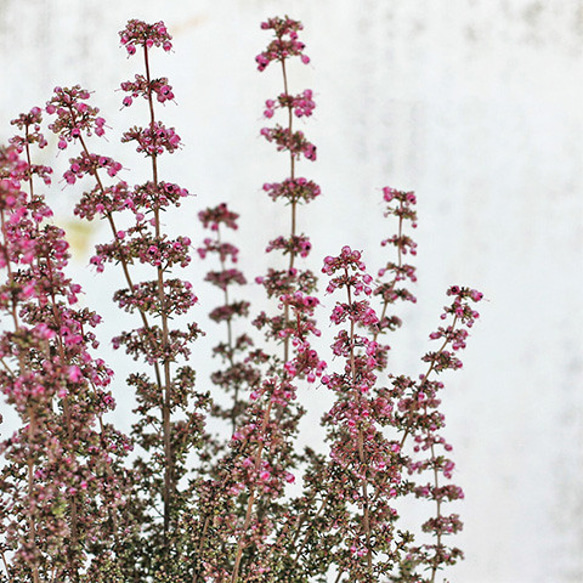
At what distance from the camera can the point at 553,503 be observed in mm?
1412

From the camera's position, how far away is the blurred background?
1290 millimetres

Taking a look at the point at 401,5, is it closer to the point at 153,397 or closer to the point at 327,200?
the point at 327,200

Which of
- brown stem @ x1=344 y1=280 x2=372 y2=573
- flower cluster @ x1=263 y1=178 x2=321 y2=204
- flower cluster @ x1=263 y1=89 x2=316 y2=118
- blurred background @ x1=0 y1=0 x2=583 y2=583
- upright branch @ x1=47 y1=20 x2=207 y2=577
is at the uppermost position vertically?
blurred background @ x1=0 y1=0 x2=583 y2=583

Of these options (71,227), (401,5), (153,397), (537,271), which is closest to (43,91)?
(71,227)

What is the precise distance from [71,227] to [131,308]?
58cm

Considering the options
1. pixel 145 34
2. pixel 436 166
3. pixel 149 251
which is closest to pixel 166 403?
pixel 149 251

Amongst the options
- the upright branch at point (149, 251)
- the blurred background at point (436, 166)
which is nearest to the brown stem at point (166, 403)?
the upright branch at point (149, 251)

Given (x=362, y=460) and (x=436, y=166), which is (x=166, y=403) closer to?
(x=362, y=460)

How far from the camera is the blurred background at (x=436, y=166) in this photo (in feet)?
4.23

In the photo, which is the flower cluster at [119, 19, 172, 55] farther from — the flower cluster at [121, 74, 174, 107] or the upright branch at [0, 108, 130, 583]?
the upright branch at [0, 108, 130, 583]

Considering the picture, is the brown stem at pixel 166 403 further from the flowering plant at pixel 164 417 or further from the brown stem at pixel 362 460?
the brown stem at pixel 362 460

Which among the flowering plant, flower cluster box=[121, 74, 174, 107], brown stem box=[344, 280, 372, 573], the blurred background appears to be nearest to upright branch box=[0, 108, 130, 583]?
the flowering plant

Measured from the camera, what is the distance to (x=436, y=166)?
133cm

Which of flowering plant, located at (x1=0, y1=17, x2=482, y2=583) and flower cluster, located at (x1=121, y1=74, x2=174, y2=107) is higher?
flower cluster, located at (x1=121, y1=74, x2=174, y2=107)
